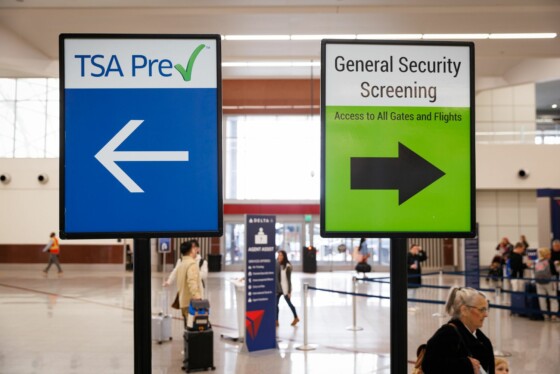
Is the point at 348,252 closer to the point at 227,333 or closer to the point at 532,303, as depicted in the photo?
the point at 532,303

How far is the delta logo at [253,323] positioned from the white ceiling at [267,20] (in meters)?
7.77

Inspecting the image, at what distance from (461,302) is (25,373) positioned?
21.9ft

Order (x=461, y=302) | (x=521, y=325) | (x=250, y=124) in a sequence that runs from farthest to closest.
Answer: (x=250, y=124), (x=521, y=325), (x=461, y=302)

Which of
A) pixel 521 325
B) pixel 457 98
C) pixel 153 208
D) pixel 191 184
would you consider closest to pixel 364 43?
pixel 457 98

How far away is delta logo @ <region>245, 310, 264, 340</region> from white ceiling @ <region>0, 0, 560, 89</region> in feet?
25.5

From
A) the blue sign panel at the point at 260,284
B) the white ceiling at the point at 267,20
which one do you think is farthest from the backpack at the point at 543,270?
the white ceiling at the point at 267,20

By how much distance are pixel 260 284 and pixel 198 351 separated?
6.30 ft

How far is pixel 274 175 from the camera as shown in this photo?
92.3 ft

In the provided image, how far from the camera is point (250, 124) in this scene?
28.0 metres

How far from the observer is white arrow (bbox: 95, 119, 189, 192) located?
6.72ft

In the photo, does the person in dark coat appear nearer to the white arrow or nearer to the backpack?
the white arrow

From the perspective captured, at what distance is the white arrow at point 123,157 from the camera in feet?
6.72

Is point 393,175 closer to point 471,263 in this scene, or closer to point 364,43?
point 364,43

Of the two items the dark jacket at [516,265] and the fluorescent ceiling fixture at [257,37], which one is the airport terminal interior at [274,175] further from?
the dark jacket at [516,265]
